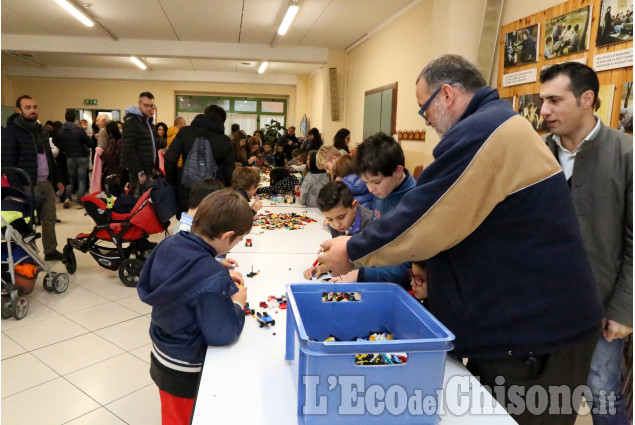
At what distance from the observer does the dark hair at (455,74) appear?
4.70 ft

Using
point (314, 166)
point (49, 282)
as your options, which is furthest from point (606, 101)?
point (49, 282)

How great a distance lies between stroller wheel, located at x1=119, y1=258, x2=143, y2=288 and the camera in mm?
4184

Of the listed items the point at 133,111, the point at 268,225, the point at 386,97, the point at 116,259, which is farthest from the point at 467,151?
the point at 386,97

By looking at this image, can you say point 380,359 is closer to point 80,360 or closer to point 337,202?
point 337,202

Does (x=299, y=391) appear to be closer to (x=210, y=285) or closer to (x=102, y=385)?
(x=210, y=285)

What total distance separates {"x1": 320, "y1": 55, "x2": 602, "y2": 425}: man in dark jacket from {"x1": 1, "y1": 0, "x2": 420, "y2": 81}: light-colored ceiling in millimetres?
5698

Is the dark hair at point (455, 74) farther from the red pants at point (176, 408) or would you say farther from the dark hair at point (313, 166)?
the dark hair at point (313, 166)

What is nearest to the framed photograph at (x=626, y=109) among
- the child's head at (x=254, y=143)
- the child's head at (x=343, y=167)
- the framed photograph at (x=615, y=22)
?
the framed photograph at (x=615, y=22)

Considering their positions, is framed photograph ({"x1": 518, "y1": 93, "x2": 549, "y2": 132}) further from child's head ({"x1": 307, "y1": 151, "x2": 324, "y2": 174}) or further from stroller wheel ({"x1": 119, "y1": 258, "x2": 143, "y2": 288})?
stroller wheel ({"x1": 119, "y1": 258, "x2": 143, "y2": 288})

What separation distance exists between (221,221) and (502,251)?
0.93m

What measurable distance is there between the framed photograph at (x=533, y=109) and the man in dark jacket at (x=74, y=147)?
23.0 ft

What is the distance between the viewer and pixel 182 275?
146 centimetres

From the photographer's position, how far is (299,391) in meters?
1.09

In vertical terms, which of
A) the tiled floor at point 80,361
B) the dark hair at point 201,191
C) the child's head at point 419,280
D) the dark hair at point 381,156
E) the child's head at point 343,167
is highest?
the dark hair at point 381,156
